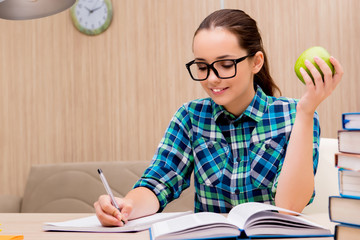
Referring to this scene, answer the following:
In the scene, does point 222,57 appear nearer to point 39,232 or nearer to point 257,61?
point 257,61

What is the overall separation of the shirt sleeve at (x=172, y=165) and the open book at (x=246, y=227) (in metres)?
0.51

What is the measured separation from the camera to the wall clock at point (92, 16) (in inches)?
122

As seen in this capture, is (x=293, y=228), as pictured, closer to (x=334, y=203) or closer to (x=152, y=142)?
(x=334, y=203)

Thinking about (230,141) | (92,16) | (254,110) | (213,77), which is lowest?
(230,141)

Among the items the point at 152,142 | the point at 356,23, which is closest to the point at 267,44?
the point at 356,23

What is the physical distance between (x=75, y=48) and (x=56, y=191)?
1076 mm

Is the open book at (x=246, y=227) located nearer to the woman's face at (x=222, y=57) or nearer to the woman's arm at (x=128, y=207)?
the woman's arm at (x=128, y=207)

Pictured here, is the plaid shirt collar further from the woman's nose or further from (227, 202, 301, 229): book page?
(227, 202, 301, 229): book page

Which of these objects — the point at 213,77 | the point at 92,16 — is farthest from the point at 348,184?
the point at 92,16

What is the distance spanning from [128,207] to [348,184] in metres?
0.60

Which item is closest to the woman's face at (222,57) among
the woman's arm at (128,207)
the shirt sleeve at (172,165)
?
the shirt sleeve at (172,165)

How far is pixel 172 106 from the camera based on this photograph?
3.01 m

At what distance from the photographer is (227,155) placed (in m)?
1.43

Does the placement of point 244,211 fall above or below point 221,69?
below
